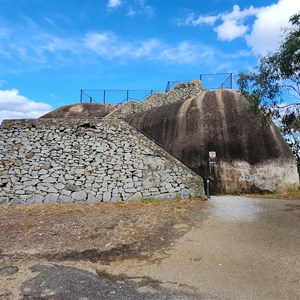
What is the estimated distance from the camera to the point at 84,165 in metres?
11.8

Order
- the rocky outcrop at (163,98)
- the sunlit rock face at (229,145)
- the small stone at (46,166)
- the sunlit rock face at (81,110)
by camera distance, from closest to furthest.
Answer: the small stone at (46,166) < the sunlit rock face at (229,145) < the rocky outcrop at (163,98) < the sunlit rock face at (81,110)

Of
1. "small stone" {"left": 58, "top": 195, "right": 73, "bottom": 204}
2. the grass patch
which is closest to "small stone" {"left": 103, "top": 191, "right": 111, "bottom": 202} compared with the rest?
"small stone" {"left": 58, "top": 195, "right": 73, "bottom": 204}

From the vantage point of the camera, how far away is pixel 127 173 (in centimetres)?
1177

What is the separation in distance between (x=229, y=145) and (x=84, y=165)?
7.58m

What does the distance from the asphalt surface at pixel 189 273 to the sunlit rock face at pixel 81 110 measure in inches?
814

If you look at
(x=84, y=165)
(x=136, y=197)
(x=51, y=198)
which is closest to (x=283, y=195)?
(x=136, y=197)

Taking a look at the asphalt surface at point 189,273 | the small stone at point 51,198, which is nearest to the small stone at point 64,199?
the small stone at point 51,198

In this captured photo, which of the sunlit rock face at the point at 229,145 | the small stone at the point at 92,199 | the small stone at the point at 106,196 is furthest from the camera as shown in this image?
the sunlit rock face at the point at 229,145

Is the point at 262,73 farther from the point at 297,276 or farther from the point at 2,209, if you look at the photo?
the point at 2,209

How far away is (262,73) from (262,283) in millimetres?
8573

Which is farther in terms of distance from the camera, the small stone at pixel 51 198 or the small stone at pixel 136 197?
the small stone at pixel 136 197

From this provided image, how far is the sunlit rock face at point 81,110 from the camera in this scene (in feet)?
84.8

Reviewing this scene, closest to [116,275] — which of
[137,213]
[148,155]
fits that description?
[137,213]

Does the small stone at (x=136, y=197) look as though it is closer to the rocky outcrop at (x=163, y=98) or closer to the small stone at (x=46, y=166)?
the small stone at (x=46, y=166)
